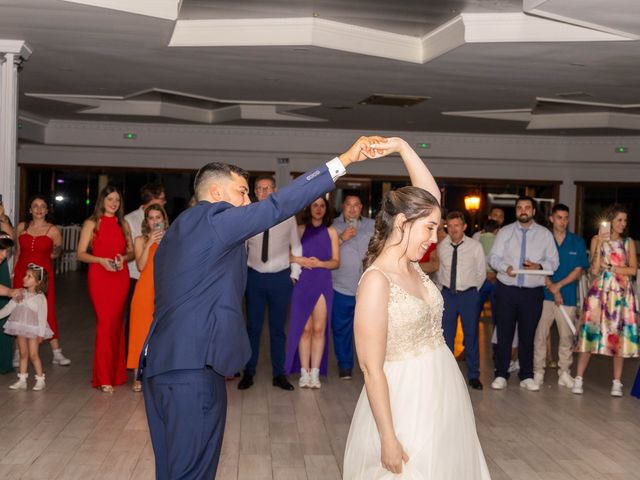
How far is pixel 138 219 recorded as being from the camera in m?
7.04

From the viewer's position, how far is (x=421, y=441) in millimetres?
2566

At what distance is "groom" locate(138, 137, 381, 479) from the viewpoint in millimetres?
2680

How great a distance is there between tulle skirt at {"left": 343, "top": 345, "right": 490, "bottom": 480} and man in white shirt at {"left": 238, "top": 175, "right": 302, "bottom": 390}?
13.1 ft

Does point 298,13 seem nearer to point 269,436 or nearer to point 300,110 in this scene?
point 269,436

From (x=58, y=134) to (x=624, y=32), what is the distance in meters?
10.6

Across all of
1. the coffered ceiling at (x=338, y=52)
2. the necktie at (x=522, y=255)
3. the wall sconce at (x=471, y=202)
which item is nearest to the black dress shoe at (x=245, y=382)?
the necktie at (x=522, y=255)

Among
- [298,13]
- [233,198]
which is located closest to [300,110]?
[298,13]

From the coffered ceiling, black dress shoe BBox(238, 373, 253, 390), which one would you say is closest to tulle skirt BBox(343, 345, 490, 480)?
the coffered ceiling

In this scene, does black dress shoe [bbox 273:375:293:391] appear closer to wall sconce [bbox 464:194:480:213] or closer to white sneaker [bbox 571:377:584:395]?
white sneaker [bbox 571:377:584:395]

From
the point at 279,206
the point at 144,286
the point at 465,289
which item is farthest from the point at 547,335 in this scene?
the point at 279,206

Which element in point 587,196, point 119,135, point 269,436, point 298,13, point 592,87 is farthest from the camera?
Result: point 587,196

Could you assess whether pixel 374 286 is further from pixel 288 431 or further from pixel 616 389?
pixel 616 389

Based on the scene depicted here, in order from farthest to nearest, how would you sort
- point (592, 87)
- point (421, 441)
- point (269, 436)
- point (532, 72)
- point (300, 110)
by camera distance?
point (300, 110) → point (592, 87) → point (532, 72) → point (269, 436) → point (421, 441)

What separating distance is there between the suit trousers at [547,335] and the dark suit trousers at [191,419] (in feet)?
16.3
